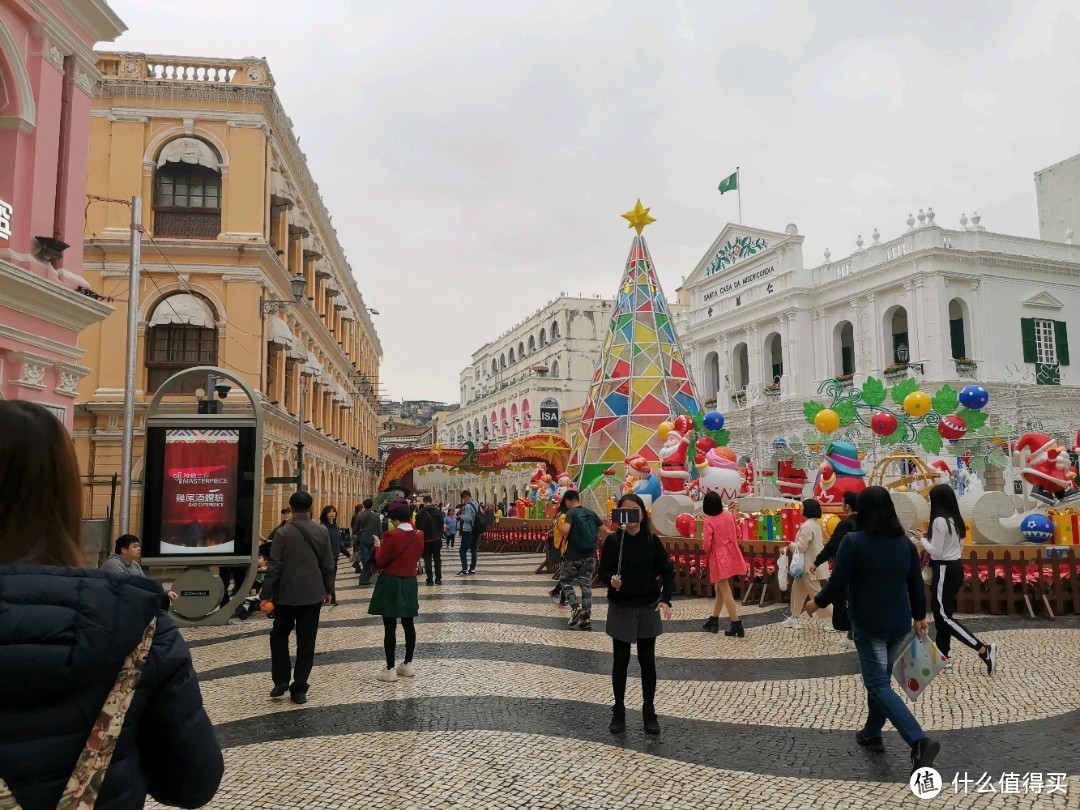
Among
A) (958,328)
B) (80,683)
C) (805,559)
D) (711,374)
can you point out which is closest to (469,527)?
(805,559)

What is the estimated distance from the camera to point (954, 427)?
12.5 m

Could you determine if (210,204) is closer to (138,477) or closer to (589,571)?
(138,477)

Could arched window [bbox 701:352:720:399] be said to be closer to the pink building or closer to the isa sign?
the isa sign

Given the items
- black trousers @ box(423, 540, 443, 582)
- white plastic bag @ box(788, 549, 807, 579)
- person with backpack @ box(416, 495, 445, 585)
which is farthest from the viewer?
black trousers @ box(423, 540, 443, 582)

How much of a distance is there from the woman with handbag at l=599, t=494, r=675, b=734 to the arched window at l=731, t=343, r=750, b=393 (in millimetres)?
30539

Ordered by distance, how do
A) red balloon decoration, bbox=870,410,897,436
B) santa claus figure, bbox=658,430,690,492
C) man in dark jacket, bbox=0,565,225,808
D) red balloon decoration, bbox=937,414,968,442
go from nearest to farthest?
man in dark jacket, bbox=0,565,225,808 → red balloon decoration, bbox=937,414,968,442 → red balloon decoration, bbox=870,410,897,436 → santa claus figure, bbox=658,430,690,492

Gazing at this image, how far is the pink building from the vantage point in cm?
963

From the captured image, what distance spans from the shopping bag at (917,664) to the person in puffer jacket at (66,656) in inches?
163

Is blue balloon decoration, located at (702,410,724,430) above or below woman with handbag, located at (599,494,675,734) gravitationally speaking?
above

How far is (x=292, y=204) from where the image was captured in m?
21.6

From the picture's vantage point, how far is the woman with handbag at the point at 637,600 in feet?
17.1

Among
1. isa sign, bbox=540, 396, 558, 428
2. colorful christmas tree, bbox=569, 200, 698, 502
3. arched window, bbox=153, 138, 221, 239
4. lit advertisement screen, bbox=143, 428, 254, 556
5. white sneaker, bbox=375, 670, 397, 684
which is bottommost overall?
white sneaker, bbox=375, 670, 397, 684

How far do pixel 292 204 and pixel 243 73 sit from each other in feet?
11.4

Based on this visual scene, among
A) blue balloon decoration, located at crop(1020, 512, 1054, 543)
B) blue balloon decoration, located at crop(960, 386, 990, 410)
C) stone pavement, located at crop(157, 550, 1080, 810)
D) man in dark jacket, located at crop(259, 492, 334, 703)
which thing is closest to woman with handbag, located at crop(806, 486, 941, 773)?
stone pavement, located at crop(157, 550, 1080, 810)
